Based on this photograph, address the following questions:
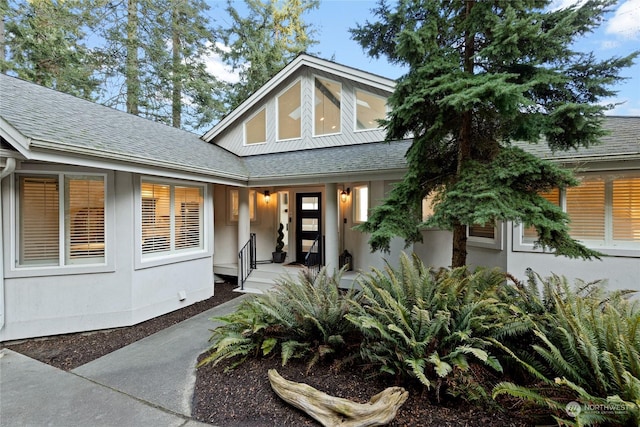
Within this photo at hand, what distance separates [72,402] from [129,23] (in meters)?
15.7

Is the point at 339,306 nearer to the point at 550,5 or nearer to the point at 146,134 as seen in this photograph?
the point at 550,5

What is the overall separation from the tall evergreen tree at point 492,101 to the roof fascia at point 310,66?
2.83m

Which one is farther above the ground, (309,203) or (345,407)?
(309,203)

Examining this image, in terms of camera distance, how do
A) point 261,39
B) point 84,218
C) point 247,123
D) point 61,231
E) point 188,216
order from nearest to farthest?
1. point 61,231
2. point 84,218
3. point 188,216
4. point 247,123
5. point 261,39

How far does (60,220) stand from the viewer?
16.2 ft

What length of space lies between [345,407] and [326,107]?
757cm

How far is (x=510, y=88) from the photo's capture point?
10.3 ft

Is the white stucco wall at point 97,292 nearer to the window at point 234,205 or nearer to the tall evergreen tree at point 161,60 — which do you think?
the window at point 234,205

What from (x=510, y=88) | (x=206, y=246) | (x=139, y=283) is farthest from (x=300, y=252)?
(x=510, y=88)

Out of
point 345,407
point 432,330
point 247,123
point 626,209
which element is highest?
point 247,123

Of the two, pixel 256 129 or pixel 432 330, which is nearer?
pixel 432 330

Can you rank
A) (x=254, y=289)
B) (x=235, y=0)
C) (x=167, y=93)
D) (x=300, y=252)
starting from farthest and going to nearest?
(x=235, y=0) → (x=167, y=93) → (x=300, y=252) → (x=254, y=289)

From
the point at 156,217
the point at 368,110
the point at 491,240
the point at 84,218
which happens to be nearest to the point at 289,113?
the point at 368,110

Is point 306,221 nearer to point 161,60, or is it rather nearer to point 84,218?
point 84,218
